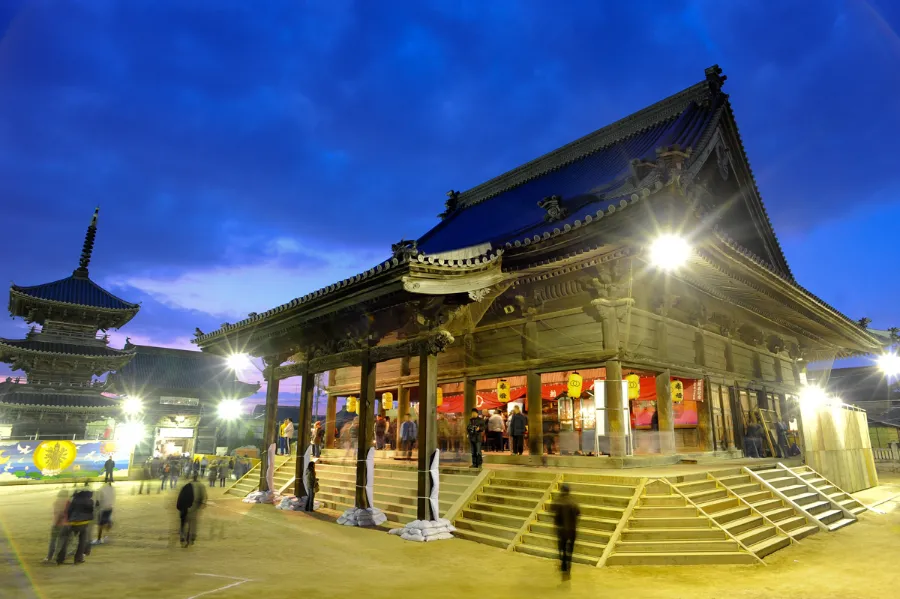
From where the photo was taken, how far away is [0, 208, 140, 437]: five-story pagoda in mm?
30844

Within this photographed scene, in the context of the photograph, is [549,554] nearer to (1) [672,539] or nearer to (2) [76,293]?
(1) [672,539]

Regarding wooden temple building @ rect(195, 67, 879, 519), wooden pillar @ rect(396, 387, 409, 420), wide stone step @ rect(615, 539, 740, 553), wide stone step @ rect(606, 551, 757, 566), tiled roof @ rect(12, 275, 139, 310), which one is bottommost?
wide stone step @ rect(606, 551, 757, 566)

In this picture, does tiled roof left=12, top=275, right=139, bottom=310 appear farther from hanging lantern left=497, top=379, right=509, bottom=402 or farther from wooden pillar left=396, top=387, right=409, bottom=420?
hanging lantern left=497, top=379, right=509, bottom=402

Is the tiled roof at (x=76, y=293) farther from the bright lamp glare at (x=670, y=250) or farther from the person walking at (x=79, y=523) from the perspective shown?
the bright lamp glare at (x=670, y=250)

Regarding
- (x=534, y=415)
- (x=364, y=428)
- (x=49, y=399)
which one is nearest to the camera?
(x=364, y=428)

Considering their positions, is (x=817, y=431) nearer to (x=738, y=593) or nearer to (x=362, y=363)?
(x=738, y=593)

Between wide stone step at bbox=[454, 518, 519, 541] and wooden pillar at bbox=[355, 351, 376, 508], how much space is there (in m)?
2.64

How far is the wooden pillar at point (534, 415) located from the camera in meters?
14.8

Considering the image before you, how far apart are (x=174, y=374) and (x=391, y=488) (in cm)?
3792

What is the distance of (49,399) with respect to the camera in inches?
1244

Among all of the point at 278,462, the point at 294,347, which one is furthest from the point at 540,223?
the point at 278,462

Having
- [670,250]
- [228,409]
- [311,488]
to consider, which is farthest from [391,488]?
[228,409]

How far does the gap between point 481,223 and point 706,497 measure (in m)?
14.4

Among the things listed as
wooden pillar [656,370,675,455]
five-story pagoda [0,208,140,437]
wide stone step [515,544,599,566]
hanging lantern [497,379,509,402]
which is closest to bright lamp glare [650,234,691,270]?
wooden pillar [656,370,675,455]
